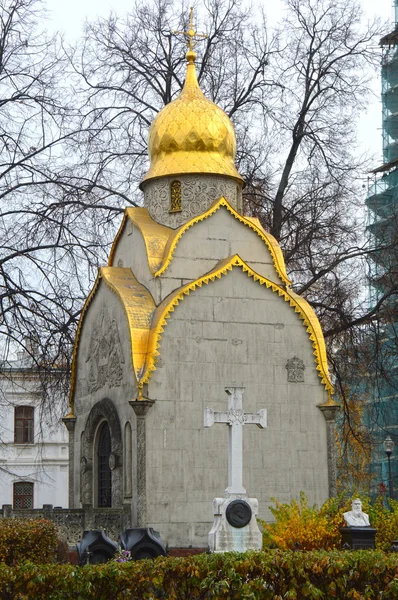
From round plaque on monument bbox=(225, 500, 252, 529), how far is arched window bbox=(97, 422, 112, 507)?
6.31 m

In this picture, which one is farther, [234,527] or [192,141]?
[192,141]

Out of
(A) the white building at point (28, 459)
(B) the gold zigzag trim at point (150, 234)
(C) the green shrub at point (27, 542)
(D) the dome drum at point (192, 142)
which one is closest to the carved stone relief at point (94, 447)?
(B) the gold zigzag trim at point (150, 234)

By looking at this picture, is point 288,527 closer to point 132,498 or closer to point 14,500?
point 132,498

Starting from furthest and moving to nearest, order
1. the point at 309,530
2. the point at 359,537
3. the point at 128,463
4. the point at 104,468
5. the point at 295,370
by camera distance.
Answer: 1. the point at 104,468
2. the point at 295,370
3. the point at 128,463
4. the point at 309,530
5. the point at 359,537

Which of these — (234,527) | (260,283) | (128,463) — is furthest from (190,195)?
(234,527)

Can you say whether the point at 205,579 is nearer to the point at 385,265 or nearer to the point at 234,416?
the point at 234,416

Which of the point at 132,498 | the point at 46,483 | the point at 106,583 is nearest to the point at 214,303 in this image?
the point at 132,498

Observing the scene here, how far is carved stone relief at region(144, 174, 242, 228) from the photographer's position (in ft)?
77.8

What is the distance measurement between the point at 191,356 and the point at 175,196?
416 cm

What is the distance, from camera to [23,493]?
44375mm

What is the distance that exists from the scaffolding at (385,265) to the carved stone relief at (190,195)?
15.1 feet

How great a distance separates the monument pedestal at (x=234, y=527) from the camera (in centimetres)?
1684

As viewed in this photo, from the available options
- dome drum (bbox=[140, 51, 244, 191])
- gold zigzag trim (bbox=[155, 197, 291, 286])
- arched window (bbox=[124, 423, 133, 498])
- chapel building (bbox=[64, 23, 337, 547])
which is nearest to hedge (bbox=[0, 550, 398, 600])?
chapel building (bbox=[64, 23, 337, 547])

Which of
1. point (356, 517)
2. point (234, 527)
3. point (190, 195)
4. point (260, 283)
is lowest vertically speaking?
point (234, 527)
